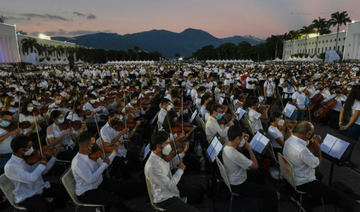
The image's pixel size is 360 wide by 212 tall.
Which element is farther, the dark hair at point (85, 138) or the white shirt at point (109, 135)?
the white shirt at point (109, 135)

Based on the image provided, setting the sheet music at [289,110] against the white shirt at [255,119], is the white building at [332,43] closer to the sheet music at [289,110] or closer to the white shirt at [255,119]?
the sheet music at [289,110]

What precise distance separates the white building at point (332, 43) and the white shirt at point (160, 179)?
77.3 metres

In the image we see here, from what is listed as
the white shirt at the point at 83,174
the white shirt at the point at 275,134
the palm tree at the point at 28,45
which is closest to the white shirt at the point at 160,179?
the white shirt at the point at 83,174

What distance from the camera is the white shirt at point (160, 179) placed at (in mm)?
3214

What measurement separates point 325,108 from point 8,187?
9.89 meters

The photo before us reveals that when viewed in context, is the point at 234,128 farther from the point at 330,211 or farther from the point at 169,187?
the point at 330,211

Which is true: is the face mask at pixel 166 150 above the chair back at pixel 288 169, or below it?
above

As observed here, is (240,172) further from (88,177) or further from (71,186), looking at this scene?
(71,186)

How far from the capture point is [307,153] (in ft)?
11.7

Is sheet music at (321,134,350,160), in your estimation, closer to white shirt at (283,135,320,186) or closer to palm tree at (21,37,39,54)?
white shirt at (283,135,320,186)

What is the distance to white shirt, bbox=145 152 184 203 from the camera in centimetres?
Answer: 321

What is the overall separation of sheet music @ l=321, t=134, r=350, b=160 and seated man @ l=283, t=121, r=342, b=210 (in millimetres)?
493

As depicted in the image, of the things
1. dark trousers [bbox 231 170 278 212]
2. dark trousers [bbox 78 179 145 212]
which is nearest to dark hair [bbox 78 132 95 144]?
dark trousers [bbox 78 179 145 212]

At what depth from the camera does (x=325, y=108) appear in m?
8.87
